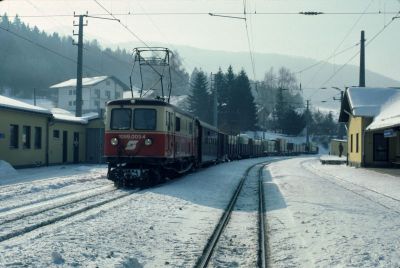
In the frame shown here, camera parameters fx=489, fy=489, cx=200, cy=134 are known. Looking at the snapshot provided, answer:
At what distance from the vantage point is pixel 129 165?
16.8 m

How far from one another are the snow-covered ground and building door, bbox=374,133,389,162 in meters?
15.9

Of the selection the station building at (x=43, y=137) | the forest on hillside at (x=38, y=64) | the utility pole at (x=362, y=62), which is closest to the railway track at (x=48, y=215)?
the station building at (x=43, y=137)

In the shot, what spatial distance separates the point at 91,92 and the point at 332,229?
77.4 metres

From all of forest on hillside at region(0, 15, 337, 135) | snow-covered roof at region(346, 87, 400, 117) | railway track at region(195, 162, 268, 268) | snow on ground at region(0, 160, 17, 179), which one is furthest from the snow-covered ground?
forest on hillside at region(0, 15, 337, 135)

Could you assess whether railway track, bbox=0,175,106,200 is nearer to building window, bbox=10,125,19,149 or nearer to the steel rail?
building window, bbox=10,125,19,149

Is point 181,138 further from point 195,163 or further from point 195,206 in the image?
point 195,206

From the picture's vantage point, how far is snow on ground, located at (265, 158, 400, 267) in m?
7.12

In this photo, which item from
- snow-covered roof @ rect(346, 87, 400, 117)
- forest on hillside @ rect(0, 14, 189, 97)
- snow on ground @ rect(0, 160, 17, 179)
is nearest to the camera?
snow on ground @ rect(0, 160, 17, 179)

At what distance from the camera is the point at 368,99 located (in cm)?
3297

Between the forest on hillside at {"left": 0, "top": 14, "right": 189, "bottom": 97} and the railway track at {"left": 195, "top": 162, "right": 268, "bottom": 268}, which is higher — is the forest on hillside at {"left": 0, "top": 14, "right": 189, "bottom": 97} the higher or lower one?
the higher one

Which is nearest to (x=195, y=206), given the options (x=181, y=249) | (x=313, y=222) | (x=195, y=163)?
(x=313, y=222)

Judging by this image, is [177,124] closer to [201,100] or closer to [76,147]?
[76,147]

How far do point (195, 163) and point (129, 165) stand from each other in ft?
27.4

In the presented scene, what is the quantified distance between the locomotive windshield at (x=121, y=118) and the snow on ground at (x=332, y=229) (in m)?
5.37
